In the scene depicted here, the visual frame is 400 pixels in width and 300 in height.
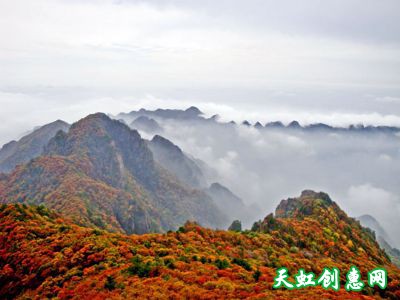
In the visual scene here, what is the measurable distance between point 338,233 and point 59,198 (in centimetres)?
11513

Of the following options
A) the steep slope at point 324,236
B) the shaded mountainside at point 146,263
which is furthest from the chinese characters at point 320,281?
the steep slope at point 324,236

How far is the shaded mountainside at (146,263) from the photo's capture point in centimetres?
3228

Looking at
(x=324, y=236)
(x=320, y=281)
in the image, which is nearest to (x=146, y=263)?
(x=320, y=281)

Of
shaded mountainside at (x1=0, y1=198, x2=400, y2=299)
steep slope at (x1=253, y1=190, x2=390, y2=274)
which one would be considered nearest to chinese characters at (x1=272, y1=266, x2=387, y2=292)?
shaded mountainside at (x1=0, y1=198, x2=400, y2=299)

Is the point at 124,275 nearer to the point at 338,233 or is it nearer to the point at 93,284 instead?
the point at 93,284

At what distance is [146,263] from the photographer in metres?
37.6

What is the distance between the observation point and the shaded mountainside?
32.3 m

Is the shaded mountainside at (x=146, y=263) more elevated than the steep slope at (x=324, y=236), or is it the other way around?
the shaded mountainside at (x=146, y=263)

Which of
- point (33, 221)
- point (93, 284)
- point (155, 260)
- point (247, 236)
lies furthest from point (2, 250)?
point (247, 236)

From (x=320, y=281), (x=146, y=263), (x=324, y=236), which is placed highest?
(x=146, y=263)

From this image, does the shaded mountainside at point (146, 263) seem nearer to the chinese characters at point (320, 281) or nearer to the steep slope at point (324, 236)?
the chinese characters at point (320, 281)

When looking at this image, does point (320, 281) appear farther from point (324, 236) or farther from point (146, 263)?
point (324, 236)

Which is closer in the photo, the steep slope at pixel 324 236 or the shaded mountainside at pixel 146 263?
the shaded mountainside at pixel 146 263

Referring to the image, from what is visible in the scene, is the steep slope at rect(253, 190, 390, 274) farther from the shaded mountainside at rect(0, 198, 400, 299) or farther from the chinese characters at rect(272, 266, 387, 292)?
the chinese characters at rect(272, 266, 387, 292)
